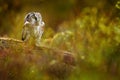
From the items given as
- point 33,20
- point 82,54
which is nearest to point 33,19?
point 33,20

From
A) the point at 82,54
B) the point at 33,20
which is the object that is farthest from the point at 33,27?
the point at 82,54

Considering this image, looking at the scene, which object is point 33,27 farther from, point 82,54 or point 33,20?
point 82,54

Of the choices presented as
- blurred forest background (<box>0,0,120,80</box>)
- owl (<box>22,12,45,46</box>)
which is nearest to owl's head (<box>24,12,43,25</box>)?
owl (<box>22,12,45,46</box>)

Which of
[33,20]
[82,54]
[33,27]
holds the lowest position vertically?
[33,27]

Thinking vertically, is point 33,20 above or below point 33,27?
above

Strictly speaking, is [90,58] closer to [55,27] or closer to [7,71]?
[7,71]

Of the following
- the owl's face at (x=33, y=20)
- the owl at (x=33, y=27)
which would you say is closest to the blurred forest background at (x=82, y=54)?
the owl at (x=33, y=27)

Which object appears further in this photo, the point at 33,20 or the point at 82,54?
the point at 33,20

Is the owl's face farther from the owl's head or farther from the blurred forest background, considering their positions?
the blurred forest background
